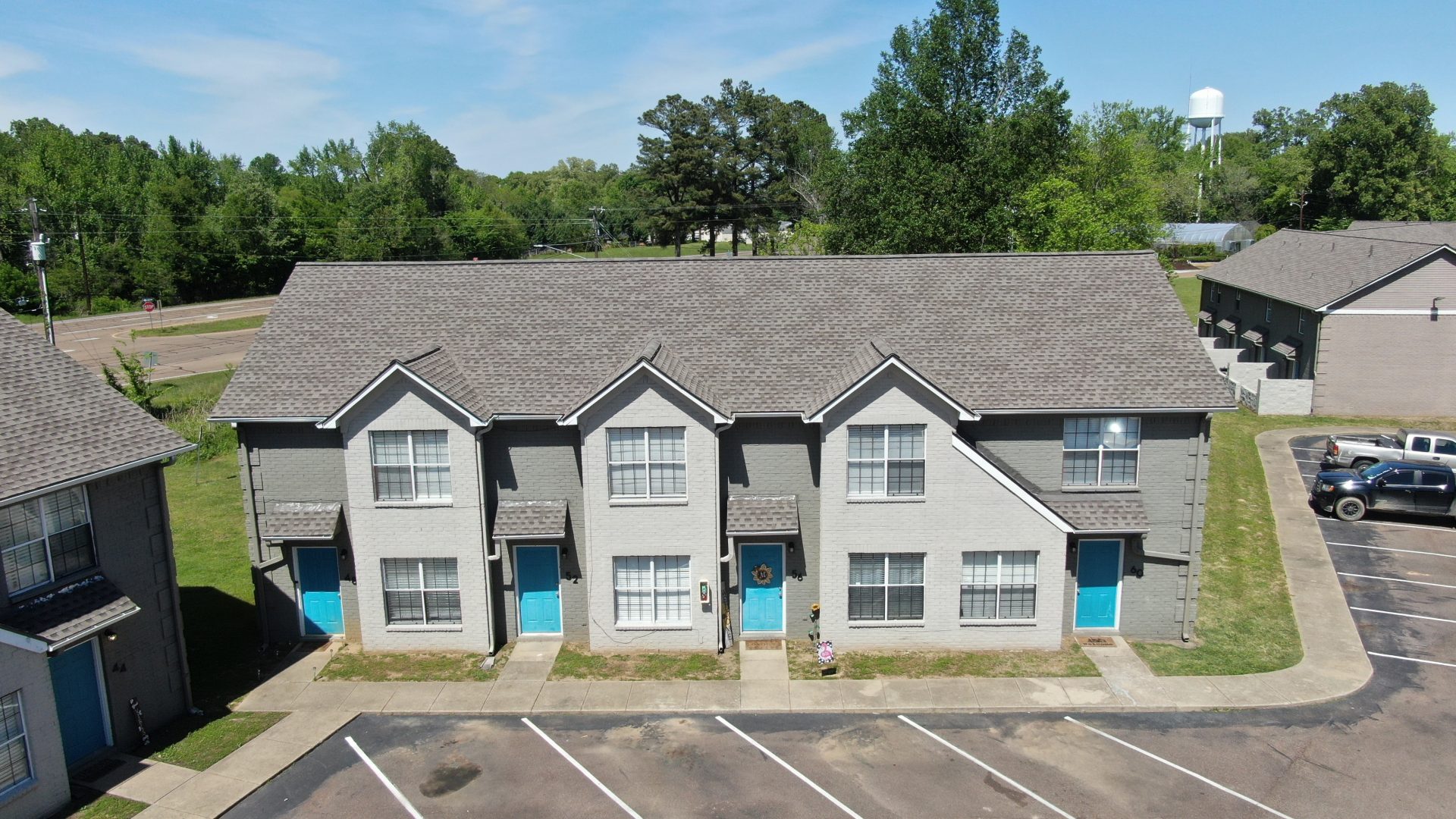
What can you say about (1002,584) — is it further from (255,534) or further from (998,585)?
(255,534)

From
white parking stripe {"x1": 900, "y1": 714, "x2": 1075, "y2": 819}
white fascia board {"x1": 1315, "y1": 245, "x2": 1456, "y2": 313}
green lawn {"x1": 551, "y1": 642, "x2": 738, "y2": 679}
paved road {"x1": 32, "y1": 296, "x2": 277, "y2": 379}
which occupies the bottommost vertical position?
white parking stripe {"x1": 900, "y1": 714, "x2": 1075, "y2": 819}

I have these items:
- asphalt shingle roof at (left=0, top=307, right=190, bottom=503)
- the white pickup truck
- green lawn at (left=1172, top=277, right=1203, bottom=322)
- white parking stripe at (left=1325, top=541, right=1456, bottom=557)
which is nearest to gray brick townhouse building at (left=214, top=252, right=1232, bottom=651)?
asphalt shingle roof at (left=0, top=307, right=190, bottom=503)

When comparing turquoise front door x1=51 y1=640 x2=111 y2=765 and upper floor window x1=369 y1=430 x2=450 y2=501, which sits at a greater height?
upper floor window x1=369 y1=430 x2=450 y2=501

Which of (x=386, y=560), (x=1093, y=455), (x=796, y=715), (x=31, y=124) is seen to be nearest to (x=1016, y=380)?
(x=1093, y=455)

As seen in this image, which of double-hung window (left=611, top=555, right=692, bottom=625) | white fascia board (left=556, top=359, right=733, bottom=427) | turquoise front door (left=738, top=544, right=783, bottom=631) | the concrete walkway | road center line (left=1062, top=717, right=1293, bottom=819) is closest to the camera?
road center line (left=1062, top=717, right=1293, bottom=819)

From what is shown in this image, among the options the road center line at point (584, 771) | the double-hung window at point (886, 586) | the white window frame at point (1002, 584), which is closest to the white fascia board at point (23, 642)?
the road center line at point (584, 771)

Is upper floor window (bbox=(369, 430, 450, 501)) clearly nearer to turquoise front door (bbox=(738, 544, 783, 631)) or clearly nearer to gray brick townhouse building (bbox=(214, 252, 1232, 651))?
gray brick townhouse building (bbox=(214, 252, 1232, 651))

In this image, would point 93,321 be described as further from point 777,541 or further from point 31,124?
point 31,124
